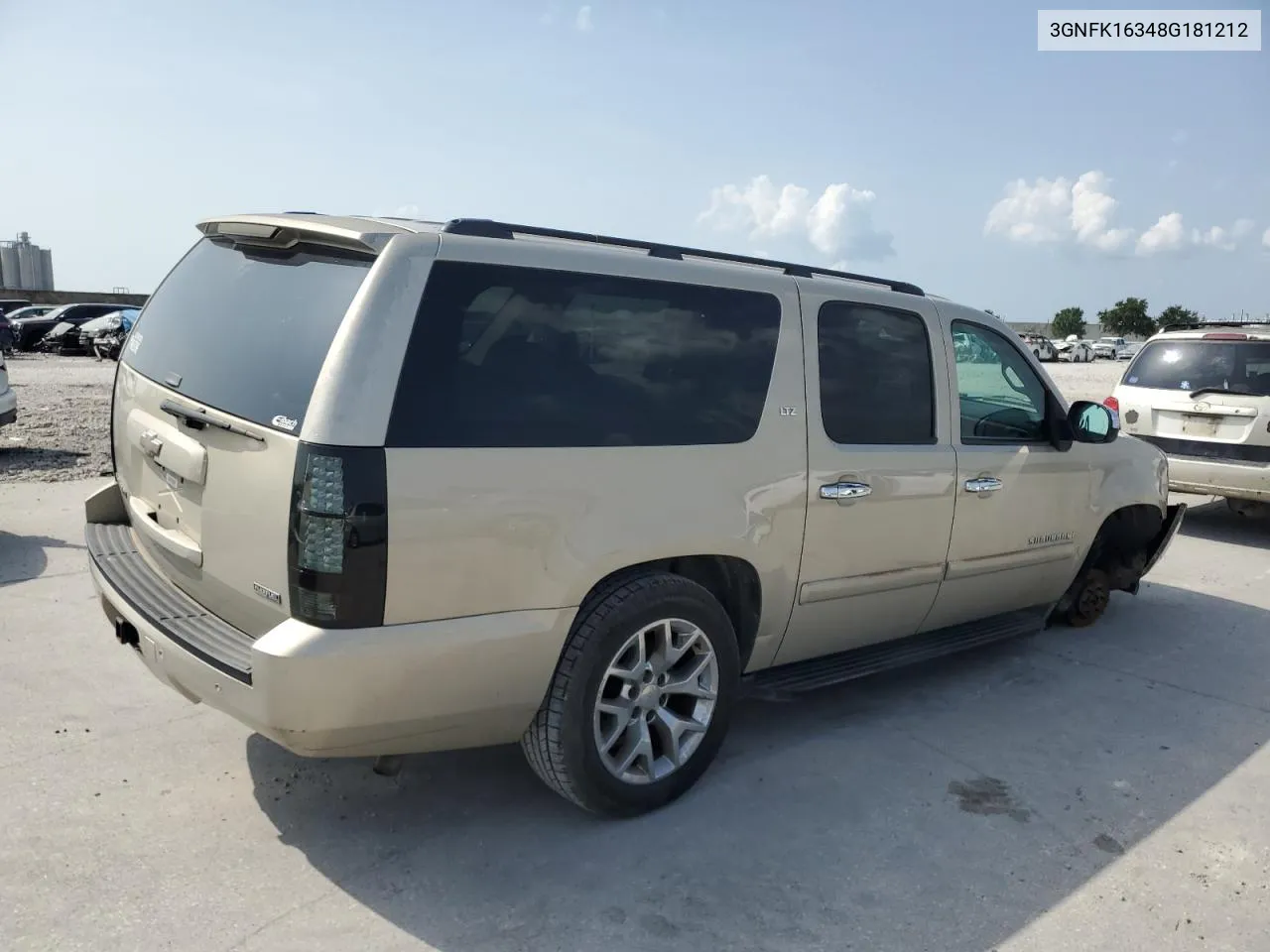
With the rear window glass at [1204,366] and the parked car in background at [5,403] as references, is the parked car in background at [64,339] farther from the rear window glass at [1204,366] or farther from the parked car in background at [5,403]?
the rear window glass at [1204,366]

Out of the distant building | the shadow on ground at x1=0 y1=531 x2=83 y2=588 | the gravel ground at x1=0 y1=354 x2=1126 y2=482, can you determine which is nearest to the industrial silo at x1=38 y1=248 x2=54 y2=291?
the distant building

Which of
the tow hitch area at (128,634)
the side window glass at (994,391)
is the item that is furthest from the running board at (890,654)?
the tow hitch area at (128,634)

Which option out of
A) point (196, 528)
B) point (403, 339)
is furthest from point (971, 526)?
point (196, 528)

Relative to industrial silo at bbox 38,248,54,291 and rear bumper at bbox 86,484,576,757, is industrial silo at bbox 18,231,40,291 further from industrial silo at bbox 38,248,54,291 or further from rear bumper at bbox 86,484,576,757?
rear bumper at bbox 86,484,576,757

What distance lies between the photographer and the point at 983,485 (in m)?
4.47

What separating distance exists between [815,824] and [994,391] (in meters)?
2.36

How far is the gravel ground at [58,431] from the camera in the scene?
30.9 ft

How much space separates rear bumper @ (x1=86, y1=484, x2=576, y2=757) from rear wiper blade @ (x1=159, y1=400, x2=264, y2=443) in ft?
1.89

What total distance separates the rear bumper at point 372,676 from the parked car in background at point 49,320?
32.3 m

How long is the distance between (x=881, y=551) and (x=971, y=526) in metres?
0.66

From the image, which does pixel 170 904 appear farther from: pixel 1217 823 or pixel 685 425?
pixel 1217 823

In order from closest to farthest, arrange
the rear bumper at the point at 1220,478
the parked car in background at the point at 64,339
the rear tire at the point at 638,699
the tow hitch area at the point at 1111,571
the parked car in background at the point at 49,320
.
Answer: the rear tire at the point at 638,699 < the tow hitch area at the point at 1111,571 < the rear bumper at the point at 1220,478 < the parked car in background at the point at 64,339 < the parked car in background at the point at 49,320

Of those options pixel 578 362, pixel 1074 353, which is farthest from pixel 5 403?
pixel 1074 353

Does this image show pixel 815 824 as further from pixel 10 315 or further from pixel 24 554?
pixel 10 315
